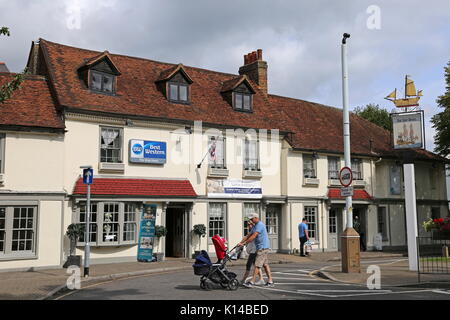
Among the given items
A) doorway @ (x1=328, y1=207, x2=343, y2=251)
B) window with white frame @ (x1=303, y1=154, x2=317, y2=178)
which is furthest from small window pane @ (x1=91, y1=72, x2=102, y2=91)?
doorway @ (x1=328, y1=207, x2=343, y2=251)

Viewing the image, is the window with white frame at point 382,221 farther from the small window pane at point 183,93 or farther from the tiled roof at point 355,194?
the small window pane at point 183,93

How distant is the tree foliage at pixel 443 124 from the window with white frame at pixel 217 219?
52.7 ft

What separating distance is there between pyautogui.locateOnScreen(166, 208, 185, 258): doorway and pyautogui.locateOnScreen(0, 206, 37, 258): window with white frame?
6728 millimetres

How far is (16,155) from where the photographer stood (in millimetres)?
18938

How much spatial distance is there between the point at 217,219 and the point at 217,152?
3246mm

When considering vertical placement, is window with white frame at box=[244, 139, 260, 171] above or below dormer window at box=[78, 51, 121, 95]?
below

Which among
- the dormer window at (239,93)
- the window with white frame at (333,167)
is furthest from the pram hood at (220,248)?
the window with white frame at (333,167)

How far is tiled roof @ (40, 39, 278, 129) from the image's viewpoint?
2152 cm

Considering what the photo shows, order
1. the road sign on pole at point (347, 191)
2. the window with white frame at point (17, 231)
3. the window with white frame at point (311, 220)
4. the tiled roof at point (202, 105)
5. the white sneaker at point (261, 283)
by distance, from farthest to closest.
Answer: the window with white frame at point (311, 220) → the tiled roof at point (202, 105) → the window with white frame at point (17, 231) → the road sign on pole at point (347, 191) → the white sneaker at point (261, 283)

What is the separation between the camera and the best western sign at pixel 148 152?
72.0ft

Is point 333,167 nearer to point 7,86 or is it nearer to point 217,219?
point 217,219

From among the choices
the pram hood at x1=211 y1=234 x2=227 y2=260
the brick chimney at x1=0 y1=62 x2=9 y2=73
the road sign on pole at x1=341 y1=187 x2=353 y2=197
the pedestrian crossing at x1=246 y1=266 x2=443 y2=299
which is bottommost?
the pedestrian crossing at x1=246 y1=266 x2=443 y2=299

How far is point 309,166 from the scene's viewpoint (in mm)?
27969

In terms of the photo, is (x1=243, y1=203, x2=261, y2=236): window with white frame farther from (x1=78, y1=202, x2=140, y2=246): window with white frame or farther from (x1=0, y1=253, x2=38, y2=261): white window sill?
(x1=0, y1=253, x2=38, y2=261): white window sill
